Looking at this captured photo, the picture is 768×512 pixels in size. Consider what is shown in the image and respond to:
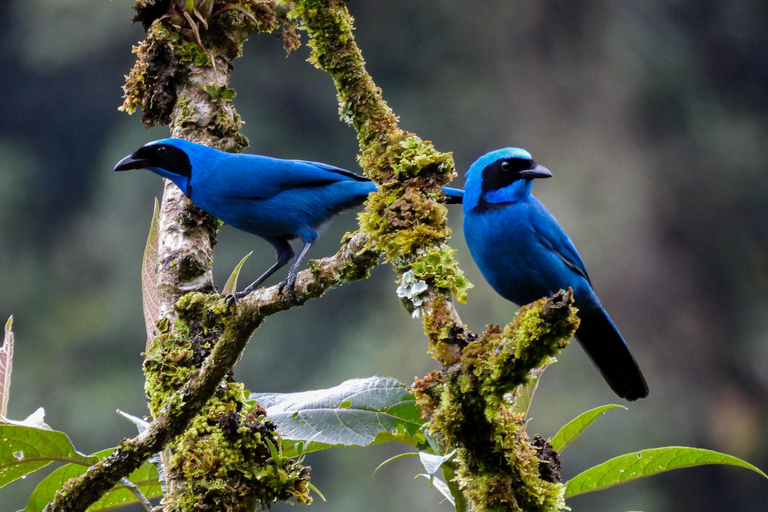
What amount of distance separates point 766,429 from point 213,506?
36.0 feet

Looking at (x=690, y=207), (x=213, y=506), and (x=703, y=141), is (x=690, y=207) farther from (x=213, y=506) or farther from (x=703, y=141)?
(x=213, y=506)

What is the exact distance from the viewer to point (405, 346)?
10250mm

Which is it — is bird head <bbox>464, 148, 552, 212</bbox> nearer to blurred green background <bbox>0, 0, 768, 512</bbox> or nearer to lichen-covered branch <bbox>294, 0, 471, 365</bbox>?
lichen-covered branch <bbox>294, 0, 471, 365</bbox>

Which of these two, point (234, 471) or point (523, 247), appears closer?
point (234, 471)

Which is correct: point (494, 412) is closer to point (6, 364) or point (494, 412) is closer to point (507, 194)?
point (507, 194)

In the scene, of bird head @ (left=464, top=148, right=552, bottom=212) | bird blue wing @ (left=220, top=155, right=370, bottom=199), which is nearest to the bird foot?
bird head @ (left=464, top=148, right=552, bottom=212)

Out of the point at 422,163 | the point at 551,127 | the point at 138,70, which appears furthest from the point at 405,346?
the point at 422,163

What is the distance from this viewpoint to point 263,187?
129 inches

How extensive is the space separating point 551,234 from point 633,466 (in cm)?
90

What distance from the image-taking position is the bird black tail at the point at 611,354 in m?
2.92

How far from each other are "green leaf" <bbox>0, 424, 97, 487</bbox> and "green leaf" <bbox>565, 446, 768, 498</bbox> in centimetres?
143

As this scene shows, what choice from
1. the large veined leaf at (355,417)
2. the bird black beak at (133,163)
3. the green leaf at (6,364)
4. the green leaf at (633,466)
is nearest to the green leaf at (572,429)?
the green leaf at (633,466)

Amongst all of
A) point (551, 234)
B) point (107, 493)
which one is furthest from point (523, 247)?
point (107, 493)

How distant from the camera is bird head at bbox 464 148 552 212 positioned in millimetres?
2697
